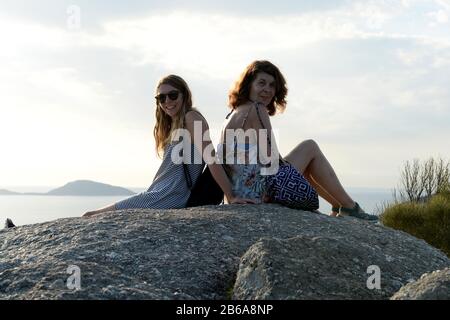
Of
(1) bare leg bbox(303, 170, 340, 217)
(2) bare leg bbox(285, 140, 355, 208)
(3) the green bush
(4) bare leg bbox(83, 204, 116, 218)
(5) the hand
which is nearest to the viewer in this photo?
(5) the hand

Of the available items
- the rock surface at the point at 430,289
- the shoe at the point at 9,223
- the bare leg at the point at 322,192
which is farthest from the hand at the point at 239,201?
the rock surface at the point at 430,289

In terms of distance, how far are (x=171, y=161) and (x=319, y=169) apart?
1.73m

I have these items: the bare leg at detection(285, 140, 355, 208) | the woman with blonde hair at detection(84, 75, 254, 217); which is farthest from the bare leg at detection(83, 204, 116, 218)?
the bare leg at detection(285, 140, 355, 208)

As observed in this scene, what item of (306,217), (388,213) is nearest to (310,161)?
(306,217)

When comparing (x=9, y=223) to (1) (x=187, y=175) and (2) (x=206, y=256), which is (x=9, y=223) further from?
(2) (x=206, y=256)

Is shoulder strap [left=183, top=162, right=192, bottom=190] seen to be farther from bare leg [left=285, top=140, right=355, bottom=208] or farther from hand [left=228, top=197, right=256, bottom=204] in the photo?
bare leg [left=285, top=140, right=355, bottom=208]

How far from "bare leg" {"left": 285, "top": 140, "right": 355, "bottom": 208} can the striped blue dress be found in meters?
1.13

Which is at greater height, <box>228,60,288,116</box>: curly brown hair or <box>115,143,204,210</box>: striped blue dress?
<box>228,60,288,116</box>: curly brown hair

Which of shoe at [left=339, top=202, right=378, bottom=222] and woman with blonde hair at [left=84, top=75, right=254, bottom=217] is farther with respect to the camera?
shoe at [left=339, top=202, right=378, bottom=222]

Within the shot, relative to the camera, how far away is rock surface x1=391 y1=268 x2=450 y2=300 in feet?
13.1

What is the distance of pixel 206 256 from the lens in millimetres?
5184

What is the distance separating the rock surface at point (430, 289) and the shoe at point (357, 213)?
11.3 ft
